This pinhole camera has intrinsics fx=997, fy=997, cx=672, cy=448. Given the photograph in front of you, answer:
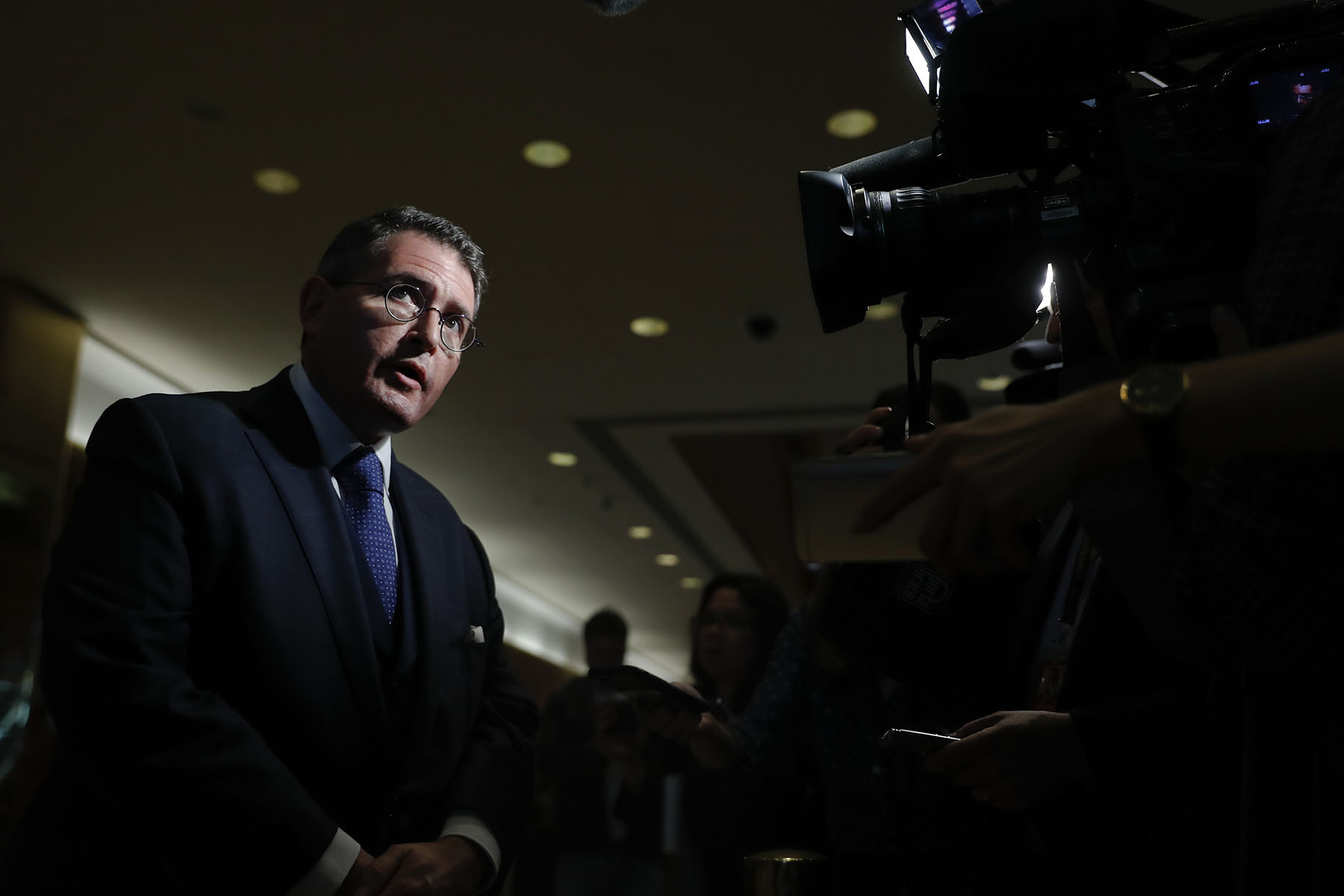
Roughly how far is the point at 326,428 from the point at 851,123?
101 inches

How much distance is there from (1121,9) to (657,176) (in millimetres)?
2945

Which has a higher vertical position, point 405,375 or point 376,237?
point 376,237

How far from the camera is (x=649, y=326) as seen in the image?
478cm

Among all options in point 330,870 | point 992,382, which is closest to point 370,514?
point 330,870

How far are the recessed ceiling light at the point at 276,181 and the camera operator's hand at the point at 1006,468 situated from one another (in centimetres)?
356

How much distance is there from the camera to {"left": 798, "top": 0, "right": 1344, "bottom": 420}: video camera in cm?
71

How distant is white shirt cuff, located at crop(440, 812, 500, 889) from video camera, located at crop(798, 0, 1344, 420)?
700mm

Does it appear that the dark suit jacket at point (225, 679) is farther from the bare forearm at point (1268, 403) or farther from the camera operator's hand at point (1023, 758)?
the bare forearm at point (1268, 403)

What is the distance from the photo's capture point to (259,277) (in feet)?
14.4

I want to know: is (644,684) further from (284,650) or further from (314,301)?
(314,301)

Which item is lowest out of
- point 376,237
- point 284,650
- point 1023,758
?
point 1023,758

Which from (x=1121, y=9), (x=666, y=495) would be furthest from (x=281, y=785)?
(x=666, y=495)

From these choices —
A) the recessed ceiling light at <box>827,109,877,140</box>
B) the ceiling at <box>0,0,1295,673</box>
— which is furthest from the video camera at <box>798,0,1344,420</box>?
the recessed ceiling light at <box>827,109,877,140</box>

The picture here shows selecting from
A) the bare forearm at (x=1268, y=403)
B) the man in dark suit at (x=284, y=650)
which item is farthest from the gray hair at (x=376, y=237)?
the bare forearm at (x=1268, y=403)
